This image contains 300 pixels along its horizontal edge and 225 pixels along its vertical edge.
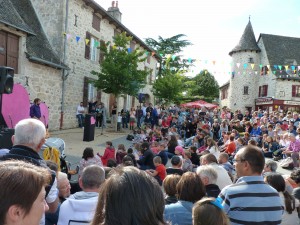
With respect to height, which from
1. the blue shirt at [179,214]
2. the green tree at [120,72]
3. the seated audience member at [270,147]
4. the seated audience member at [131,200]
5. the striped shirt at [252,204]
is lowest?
the seated audience member at [270,147]

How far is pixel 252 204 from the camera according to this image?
257 cm

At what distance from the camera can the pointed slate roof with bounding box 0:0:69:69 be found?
1273 centimetres

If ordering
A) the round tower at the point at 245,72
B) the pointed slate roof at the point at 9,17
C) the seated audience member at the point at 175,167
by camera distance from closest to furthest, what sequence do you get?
the seated audience member at the point at 175,167, the pointed slate roof at the point at 9,17, the round tower at the point at 245,72

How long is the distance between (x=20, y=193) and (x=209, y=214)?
121 cm

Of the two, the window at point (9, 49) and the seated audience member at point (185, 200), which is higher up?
the window at point (9, 49)

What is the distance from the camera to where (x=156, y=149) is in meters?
9.84

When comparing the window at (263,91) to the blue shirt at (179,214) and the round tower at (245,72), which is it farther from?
the blue shirt at (179,214)

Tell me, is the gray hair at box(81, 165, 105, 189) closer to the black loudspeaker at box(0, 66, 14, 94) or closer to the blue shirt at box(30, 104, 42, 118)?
the black loudspeaker at box(0, 66, 14, 94)

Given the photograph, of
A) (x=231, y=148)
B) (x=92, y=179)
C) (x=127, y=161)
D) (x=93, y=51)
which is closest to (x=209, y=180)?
(x=92, y=179)

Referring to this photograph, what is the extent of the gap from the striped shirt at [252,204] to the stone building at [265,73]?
3440 cm

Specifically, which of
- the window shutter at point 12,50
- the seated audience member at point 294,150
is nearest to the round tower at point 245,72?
the seated audience member at point 294,150

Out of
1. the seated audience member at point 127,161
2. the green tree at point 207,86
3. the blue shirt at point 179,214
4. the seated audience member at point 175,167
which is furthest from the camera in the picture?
the green tree at point 207,86

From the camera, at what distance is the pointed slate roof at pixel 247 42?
37.2m

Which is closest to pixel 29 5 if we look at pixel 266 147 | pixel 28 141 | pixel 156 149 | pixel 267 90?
pixel 156 149
